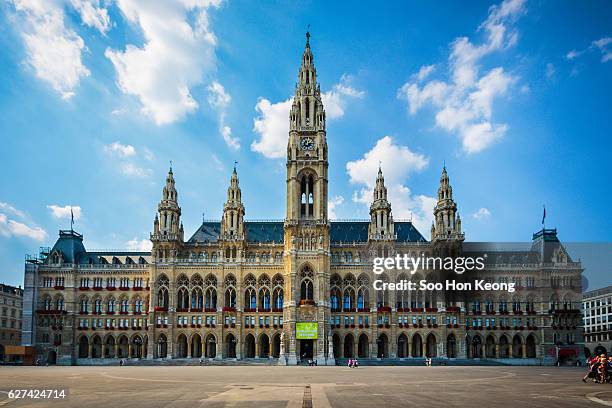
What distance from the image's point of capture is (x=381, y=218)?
122438 mm

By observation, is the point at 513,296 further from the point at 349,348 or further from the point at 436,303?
the point at 349,348

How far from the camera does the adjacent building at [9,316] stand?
132 meters

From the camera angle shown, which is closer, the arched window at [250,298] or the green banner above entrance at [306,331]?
the green banner above entrance at [306,331]

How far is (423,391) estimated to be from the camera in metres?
41.2

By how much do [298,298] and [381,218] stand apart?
2386 centimetres

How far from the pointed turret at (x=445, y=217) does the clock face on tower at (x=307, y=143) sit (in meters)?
28.4

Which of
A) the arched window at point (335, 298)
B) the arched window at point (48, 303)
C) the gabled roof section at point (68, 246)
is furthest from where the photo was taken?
the gabled roof section at point (68, 246)

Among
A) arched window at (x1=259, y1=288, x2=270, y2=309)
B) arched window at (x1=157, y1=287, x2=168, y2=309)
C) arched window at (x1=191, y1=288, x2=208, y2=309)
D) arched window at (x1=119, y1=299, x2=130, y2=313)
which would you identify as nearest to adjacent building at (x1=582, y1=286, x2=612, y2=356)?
arched window at (x1=259, y1=288, x2=270, y2=309)

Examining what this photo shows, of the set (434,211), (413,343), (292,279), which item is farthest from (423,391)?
(434,211)

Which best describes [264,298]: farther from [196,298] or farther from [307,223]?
[307,223]

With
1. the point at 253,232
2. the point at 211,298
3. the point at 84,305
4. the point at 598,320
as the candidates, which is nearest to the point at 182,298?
the point at 211,298

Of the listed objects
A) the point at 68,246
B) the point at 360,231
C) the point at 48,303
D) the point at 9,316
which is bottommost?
the point at 9,316

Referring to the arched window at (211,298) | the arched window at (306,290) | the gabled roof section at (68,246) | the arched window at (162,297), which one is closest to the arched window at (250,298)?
the arched window at (211,298)

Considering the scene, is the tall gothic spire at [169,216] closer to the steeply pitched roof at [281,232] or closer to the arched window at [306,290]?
the steeply pitched roof at [281,232]
